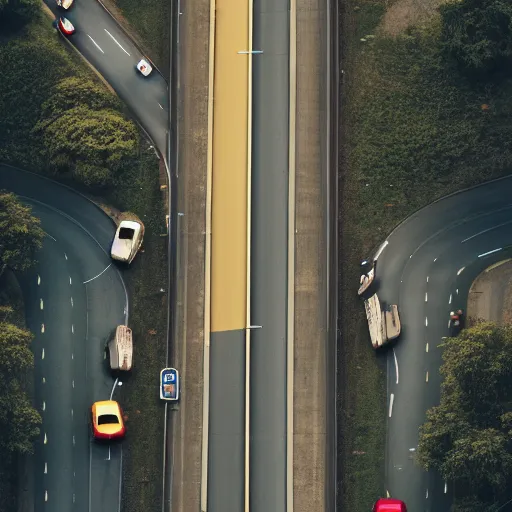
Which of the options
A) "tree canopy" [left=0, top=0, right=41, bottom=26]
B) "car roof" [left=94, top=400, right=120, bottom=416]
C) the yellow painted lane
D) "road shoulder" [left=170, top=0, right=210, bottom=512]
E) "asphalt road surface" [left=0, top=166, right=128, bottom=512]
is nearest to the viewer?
"road shoulder" [left=170, top=0, right=210, bottom=512]

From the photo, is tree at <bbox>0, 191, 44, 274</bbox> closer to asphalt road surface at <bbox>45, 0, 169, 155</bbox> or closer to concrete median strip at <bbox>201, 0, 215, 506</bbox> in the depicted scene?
asphalt road surface at <bbox>45, 0, 169, 155</bbox>

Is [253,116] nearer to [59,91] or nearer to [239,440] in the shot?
[59,91]

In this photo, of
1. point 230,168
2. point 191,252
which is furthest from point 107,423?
point 230,168

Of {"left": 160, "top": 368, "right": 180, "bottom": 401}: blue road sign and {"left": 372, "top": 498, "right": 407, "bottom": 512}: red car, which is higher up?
{"left": 160, "top": 368, "right": 180, "bottom": 401}: blue road sign

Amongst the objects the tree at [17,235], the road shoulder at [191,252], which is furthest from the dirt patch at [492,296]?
the tree at [17,235]

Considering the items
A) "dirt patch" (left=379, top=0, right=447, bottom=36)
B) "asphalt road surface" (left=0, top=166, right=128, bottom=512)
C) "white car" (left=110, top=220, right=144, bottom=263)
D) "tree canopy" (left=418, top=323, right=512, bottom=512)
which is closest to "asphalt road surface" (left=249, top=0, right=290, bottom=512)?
"dirt patch" (left=379, top=0, right=447, bottom=36)

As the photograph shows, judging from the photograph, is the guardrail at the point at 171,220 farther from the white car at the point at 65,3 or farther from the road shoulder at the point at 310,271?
the road shoulder at the point at 310,271
